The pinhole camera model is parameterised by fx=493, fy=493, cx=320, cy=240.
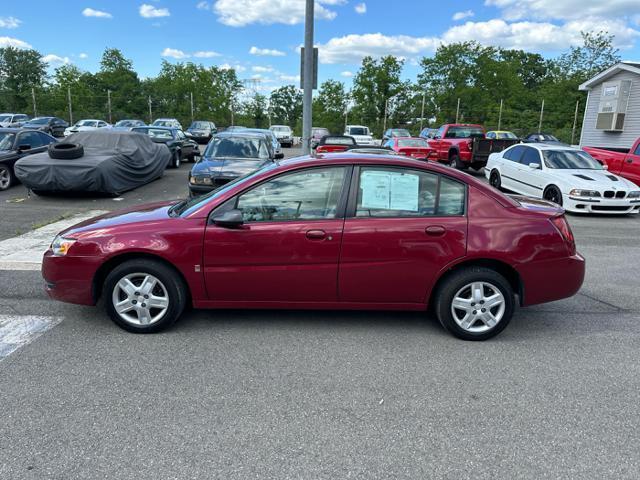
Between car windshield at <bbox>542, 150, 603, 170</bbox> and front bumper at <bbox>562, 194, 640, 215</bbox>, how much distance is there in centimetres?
135

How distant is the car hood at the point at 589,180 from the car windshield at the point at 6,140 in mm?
13673

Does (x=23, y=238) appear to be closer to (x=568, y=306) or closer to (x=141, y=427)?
(x=141, y=427)

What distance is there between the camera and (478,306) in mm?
4219

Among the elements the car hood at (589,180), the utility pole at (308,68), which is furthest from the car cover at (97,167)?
the car hood at (589,180)

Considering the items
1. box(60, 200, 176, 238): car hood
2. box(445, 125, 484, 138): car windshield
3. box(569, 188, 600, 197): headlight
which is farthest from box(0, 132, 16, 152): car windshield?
box(445, 125, 484, 138): car windshield

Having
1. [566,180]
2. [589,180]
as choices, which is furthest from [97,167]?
[589,180]

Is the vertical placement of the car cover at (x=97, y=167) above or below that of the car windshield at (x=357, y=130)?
below

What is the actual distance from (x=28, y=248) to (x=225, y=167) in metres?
4.37

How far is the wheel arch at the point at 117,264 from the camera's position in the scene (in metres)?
4.22

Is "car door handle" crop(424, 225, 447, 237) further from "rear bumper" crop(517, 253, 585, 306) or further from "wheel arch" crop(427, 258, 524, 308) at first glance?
"rear bumper" crop(517, 253, 585, 306)

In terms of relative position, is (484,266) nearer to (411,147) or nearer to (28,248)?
(28,248)

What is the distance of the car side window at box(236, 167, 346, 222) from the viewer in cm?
423

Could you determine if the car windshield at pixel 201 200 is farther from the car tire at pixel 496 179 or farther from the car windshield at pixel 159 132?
the car windshield at pixel 159 132

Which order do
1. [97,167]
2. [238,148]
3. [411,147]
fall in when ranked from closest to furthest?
[97,167]
[238,148]
[411,147]
